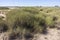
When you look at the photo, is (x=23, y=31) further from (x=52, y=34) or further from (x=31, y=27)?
(x=52, y=34)

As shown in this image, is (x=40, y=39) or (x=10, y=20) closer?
(x=40, y=39)

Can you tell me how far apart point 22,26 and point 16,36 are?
4.25 ft

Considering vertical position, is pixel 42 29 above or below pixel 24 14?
below

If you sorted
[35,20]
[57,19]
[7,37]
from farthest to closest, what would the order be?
[57,19]
[35,20]
[7,37]

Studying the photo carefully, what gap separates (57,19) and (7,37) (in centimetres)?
1066

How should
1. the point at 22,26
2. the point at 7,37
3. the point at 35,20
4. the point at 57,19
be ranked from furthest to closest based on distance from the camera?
the point at 57,19, the point at 35,20, the point at 22,26, the point at 7,37

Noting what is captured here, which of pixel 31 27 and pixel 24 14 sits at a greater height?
pixel 24 14

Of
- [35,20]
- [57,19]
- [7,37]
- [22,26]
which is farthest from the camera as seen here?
[57,19]

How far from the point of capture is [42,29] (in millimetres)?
16156

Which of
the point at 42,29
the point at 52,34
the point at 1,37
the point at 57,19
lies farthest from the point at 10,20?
the point at 57,19

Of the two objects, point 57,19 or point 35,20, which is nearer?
point 35,20

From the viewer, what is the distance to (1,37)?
1477cm

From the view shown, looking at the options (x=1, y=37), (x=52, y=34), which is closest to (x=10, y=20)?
(x=1, y=37)

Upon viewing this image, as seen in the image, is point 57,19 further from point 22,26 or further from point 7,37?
point 7,37
